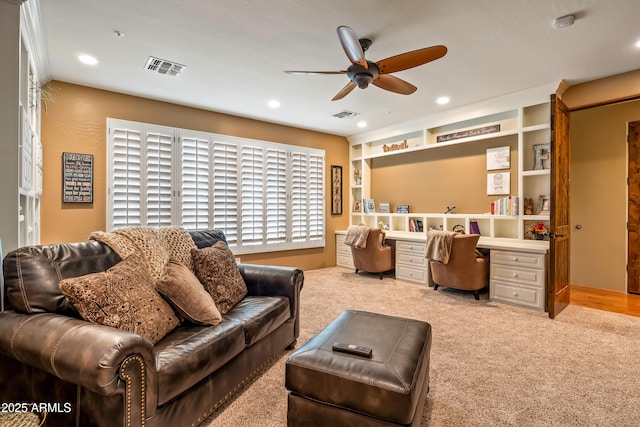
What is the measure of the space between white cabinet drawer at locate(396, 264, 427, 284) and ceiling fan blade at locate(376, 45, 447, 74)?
3.25 meters

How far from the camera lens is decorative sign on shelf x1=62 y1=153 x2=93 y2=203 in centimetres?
383

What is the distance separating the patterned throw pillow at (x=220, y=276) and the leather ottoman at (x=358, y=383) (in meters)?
0.87

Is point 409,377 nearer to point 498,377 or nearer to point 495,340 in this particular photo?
point 498,377

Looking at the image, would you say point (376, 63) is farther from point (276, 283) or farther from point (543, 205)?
point (543, 205)

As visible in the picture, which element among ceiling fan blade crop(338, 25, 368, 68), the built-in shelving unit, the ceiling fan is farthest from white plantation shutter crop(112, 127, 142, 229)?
the built-in shelving unit

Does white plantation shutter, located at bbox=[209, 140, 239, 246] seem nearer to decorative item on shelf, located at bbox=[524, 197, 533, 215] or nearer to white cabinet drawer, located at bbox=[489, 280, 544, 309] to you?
white cabinet drawer, located at bbox=[489, 280, 544, 309]

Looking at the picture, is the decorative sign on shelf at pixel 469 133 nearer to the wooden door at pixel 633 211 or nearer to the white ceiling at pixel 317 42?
the white ceiling at pixel 317 42

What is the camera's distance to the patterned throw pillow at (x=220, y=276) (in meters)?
2.32

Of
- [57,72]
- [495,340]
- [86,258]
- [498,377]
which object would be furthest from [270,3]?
[495,340]

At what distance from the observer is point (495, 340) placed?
291cm

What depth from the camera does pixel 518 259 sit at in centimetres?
393

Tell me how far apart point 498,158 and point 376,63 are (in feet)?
9.62

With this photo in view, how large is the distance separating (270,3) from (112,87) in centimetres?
276

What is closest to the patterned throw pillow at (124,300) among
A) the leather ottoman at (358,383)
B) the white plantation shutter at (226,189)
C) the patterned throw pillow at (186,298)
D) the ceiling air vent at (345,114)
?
the patterned throw pillow at (186,298)
